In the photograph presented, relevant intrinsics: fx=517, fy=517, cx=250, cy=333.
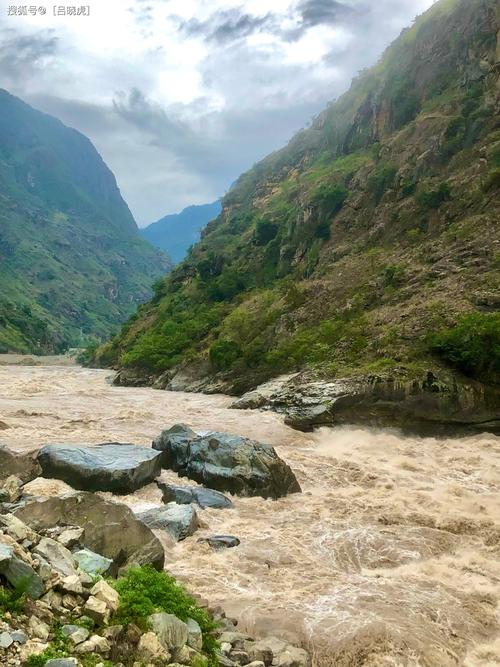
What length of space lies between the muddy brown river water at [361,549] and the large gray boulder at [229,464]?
0.63 m

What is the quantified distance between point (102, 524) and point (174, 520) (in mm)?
3348

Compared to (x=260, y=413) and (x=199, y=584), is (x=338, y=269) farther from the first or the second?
(x=199, y=584)

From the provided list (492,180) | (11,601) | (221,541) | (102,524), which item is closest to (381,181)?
(492,180)

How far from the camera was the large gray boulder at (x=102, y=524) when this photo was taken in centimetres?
1162

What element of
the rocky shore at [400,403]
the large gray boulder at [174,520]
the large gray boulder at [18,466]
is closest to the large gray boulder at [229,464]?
the large gray boulder at [174,520]

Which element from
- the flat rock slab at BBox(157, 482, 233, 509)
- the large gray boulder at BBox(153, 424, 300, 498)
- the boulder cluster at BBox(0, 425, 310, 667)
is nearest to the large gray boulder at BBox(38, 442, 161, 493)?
the boulder cluster at BBox(0, 425, 310, 667)

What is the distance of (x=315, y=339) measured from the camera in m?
42.8

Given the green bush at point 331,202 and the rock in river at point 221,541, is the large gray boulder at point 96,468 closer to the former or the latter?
the rock in river at point 221,541

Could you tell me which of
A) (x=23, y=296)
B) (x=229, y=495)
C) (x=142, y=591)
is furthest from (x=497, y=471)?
(x=23, y=296)

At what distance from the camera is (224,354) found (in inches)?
1889

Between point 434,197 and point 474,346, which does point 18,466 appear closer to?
point 474,346

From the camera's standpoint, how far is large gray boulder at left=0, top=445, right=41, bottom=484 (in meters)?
17.7

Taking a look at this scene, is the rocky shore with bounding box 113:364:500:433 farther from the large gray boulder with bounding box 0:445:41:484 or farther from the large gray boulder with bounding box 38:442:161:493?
the large gray boulder with bounding box 0:445:41:484

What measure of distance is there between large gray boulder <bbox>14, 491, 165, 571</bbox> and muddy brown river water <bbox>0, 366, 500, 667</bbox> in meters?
1.31
